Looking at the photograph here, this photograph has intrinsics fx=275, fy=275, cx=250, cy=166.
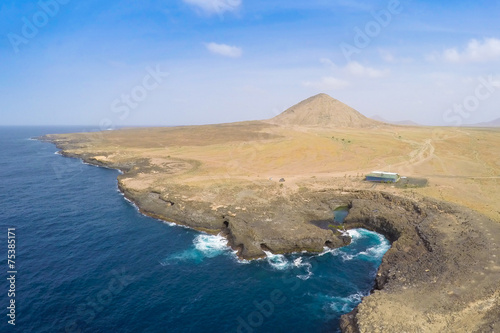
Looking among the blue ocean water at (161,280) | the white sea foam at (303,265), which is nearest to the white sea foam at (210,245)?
the blue ocean water at (161,280)

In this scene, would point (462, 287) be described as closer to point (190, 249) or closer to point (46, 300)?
point (190, 249)

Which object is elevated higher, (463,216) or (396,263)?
(463,216)

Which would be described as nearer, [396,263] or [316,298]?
[316,298]

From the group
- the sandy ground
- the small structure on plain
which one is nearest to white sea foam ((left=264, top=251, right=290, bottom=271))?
the sandy ground

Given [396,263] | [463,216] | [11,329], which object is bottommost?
[11,329]

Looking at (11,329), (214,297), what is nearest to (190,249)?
(214,297)

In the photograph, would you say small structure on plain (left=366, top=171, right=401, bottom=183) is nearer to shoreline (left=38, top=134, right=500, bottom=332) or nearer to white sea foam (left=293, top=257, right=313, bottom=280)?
shoreline (left=38, top=134, right=500, bottom=332)

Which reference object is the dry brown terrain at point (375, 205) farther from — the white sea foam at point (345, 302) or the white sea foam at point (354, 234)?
the white sea foam at point (345, 302)
